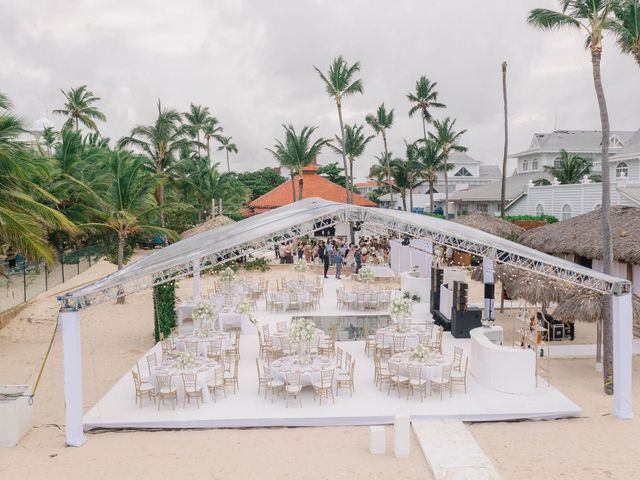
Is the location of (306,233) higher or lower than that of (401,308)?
higher

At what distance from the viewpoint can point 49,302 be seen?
21766 millimetres

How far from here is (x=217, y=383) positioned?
11141 mm

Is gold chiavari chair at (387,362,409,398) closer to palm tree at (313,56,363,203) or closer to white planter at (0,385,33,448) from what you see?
white planter at (0,385,33,448)

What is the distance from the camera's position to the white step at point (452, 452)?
810 centimetres

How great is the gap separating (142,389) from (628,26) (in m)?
14.0

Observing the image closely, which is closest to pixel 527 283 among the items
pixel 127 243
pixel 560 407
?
pixel 560 407

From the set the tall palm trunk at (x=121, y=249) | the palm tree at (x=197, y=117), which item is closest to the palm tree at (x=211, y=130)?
the palm tree at (x=197, y=117)

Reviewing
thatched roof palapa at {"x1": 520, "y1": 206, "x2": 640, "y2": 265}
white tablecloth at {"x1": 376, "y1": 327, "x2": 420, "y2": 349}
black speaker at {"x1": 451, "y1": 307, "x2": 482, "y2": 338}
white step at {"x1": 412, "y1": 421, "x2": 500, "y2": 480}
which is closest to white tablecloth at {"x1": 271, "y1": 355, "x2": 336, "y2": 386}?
white step at {"x1": 412, "y1": 421, "x2": 500, "y2": 480}

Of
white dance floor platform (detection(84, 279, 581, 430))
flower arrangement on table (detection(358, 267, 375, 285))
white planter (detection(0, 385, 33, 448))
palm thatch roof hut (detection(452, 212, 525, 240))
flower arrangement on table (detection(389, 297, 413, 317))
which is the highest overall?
palm thatch roof hut (detection(452, 212, 525, 240))

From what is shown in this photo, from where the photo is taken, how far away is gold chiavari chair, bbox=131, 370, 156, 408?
10.6 metres

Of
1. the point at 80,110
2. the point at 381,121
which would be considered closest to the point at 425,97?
the point at 381,121

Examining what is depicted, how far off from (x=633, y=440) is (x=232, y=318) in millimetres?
10986

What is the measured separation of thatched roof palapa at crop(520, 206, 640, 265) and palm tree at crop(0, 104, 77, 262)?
56.4ft

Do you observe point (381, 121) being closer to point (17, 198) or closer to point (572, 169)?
point (572, 169)
